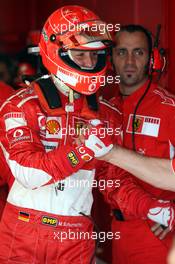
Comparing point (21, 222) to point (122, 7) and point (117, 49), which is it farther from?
point (122, 7)

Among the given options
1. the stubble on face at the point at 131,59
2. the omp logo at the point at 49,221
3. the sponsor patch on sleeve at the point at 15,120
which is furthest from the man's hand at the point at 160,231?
the sponsor patch on sleeve at the point at 15,120

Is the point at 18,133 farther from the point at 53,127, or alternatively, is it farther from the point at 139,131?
the point at 139,131

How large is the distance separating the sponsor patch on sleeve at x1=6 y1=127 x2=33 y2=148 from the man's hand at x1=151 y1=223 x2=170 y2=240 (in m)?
0.74

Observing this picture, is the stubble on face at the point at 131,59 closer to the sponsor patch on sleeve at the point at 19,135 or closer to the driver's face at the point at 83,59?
the driver's face at the point at 83,59

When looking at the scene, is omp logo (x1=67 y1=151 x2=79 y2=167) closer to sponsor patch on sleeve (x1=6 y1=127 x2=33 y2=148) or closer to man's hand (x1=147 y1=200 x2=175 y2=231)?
sponsor patch on sleeve (x1=6 y1=127 x2=33 y2=148)

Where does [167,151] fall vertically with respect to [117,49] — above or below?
below

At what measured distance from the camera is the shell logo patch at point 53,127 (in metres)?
2.43

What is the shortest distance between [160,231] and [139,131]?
449 millimetres

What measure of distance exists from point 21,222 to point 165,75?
1.30 meters

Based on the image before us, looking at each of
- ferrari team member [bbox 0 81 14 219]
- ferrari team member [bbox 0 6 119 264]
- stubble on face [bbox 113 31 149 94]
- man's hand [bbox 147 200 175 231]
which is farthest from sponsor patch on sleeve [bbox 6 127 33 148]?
stubble on face [bbox 113 31 149 94]

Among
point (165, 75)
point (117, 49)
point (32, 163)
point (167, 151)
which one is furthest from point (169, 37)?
point (32, 163)

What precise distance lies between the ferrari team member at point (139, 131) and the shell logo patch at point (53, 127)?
0.28 m

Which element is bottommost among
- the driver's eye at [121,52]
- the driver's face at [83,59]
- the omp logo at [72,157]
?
the omp logo at [72,157]

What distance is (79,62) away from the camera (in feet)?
8.22
